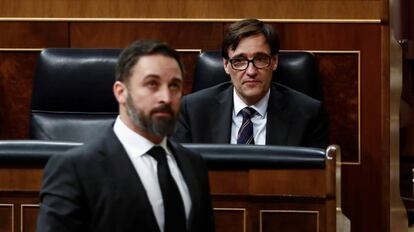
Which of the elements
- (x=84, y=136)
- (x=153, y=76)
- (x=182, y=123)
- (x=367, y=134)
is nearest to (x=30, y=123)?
(x=84, y=136)

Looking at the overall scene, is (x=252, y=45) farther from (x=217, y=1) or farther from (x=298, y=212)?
(x=298, y=212)

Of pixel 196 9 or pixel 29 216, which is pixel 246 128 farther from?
pixel 29 216

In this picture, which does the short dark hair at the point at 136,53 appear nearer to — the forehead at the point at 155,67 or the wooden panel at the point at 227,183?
the forehead at the point at 155,67

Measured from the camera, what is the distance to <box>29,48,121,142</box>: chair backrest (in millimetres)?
1892

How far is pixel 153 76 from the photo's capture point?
1.11m

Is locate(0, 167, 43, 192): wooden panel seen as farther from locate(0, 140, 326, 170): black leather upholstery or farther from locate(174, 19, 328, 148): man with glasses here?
locate(174, 19, 328, 148): man with glasses

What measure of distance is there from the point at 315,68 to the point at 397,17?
5.89ft

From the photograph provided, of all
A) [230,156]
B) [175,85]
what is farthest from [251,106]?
[175,85]

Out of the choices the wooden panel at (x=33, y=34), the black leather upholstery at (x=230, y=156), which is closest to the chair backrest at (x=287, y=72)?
the wooden panel at (x=33, y=34)

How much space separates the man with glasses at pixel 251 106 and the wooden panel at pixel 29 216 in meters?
0.46

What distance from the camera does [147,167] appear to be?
3.68 ft

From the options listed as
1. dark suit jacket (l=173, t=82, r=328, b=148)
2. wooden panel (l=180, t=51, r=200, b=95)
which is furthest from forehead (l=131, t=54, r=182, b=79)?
wooden panel (l=180, t=51, r=200, b=95)

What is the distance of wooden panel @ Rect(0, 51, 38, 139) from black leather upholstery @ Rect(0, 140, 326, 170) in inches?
29.5

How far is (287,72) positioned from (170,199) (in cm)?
85
